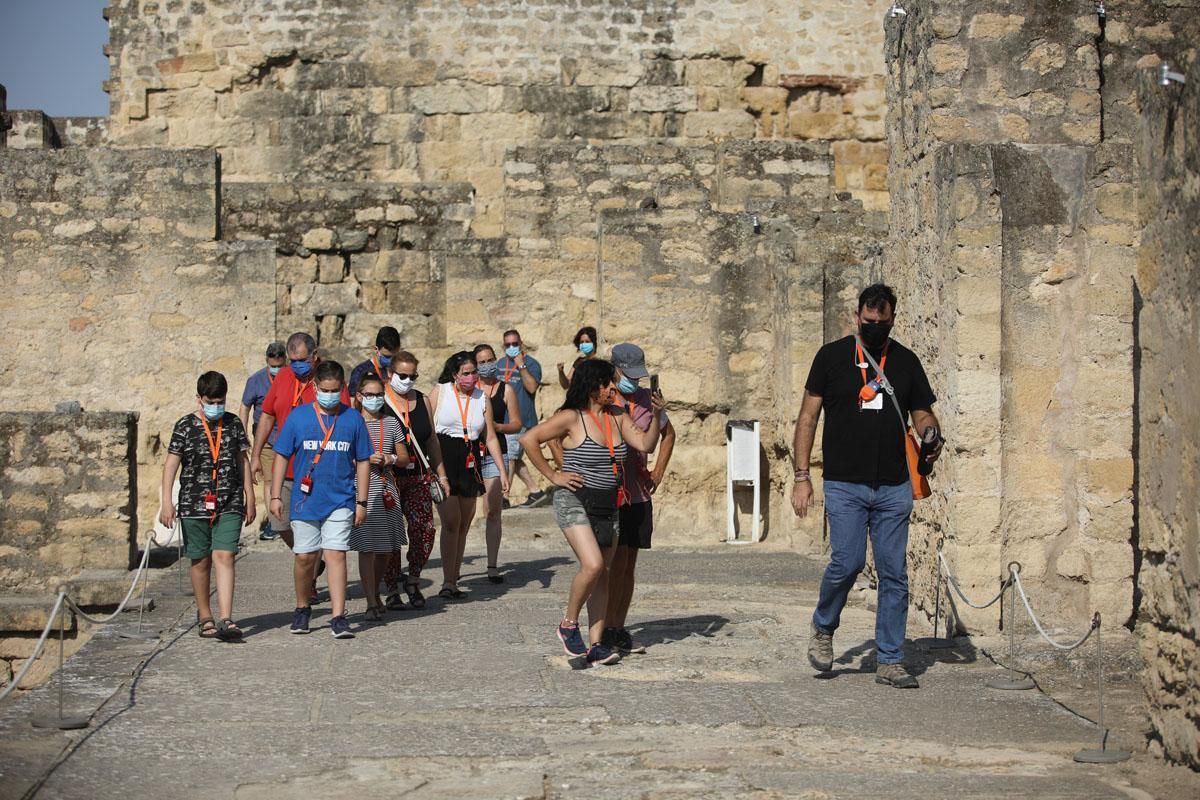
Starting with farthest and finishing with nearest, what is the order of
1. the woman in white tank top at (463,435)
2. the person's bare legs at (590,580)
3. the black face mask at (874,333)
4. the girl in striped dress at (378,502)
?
1. the woman in white tank top at (463,435)
2. the girl in striped dress at (378,502)
3. the person's bare legs at (590,580)
4. the black face mask at (874,333)

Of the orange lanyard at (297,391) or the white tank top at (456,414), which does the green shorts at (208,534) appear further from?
the white tank top at (456,414)

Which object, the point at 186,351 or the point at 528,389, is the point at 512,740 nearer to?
the point at 528,389

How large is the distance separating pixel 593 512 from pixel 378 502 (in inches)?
75.2

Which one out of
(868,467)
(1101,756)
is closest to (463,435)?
(868,467)

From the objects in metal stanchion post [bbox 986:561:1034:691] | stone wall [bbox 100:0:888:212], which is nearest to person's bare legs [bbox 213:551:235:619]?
metal stanchion post [bbox 986:561:1034:691]

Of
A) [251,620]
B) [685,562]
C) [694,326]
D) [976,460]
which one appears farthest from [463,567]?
[976,460]

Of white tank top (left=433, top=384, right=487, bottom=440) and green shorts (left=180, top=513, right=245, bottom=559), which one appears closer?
green shorts (left=180, top=513, right=245, bottom=559)

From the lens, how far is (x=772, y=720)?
7129 millimetres

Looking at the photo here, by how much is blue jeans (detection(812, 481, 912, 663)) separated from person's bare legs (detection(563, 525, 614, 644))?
3.62 feet

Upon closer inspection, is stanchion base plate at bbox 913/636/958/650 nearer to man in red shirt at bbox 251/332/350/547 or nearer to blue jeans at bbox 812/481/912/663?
blue jeans at bbox 812/481/912/663

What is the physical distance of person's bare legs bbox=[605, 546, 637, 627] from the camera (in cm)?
870

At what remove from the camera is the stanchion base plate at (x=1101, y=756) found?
6.42 meters

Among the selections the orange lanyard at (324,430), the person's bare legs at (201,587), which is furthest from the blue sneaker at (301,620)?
the orange lanyard at (324,430)

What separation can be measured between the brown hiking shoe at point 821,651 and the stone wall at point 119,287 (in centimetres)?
788
